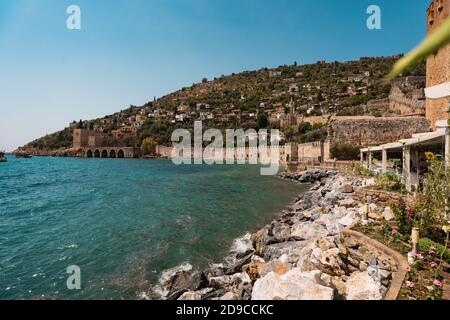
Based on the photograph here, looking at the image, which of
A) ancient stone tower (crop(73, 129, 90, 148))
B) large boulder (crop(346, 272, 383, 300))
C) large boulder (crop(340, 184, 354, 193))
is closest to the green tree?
ancient stone tower (crop(73, 129, 90, 148))

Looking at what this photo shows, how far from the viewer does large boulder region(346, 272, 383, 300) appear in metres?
4.06

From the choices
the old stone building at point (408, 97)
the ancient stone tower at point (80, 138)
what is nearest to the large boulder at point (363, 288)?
the old stone building at point (408, 97)

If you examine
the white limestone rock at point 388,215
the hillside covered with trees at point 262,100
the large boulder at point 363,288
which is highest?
the hillside covered with trees at point 262,100

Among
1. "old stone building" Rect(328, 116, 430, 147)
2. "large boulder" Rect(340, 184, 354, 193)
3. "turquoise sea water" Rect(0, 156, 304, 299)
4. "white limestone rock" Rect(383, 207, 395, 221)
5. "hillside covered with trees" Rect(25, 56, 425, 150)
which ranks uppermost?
"hillside covered with trees" Rect(25, 56, 425, 150)

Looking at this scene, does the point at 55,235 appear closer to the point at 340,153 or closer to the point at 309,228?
the point at 309,228

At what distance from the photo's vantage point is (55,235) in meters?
11.0

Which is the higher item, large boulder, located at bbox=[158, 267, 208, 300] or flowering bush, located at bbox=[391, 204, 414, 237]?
flowering bush, located at bbox=[391, 204, 414, 237]

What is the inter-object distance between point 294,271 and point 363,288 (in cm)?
103

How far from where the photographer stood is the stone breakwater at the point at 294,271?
13.5ft

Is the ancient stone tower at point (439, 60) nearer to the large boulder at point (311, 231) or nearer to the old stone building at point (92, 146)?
the large boulder at point (311, 231)

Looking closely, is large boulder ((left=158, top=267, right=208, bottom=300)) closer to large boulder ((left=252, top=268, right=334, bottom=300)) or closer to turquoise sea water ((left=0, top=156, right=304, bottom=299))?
turquoise sea water ((left=0, top=156, right=304, bottom=299))

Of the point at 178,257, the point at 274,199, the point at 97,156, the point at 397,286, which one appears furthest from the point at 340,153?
the point at 97,156

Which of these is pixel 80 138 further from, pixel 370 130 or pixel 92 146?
pixel 370 130

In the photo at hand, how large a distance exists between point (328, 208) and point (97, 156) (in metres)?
111
